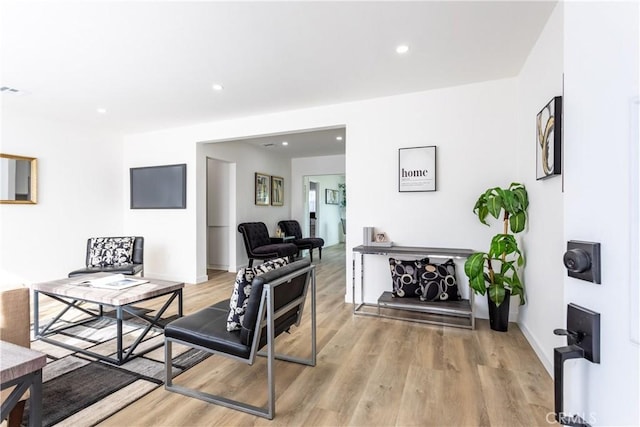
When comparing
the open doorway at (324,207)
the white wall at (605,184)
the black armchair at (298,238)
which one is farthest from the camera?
the open doorway at (324,207)

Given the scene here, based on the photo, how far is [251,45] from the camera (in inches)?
96.3

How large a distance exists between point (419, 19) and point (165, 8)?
5.54ft

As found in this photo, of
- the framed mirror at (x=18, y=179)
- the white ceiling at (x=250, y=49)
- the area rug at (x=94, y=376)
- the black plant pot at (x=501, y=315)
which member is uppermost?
the white ceiling at (x=250, y=49)

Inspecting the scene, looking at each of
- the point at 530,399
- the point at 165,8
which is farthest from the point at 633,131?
the point at 165,8

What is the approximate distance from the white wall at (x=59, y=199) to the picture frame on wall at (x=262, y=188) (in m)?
2.43

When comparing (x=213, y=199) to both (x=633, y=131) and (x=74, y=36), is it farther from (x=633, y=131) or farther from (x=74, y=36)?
(x=633, y=131)

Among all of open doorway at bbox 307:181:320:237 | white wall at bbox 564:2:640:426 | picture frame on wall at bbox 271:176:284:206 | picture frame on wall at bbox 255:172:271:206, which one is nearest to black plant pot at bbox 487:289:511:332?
white wall at bbox 564:2:640:426

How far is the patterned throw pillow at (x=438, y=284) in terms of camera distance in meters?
3.18

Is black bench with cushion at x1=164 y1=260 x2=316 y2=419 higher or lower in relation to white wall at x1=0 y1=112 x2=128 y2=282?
lower

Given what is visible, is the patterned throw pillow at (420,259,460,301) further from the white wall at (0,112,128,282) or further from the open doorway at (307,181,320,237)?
the open doorway at (307,181,320,237)

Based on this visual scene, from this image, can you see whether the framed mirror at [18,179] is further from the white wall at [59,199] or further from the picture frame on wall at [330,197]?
the picture frame on wall at [330,197]

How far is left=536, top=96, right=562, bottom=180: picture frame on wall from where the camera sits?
194 centimetres

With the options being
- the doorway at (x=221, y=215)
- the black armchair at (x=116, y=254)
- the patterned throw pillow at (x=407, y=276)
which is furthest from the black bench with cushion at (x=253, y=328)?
the doorway at (x=221, y=215)

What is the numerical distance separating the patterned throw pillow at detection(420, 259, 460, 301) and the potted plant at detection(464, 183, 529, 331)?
14.2 inches
